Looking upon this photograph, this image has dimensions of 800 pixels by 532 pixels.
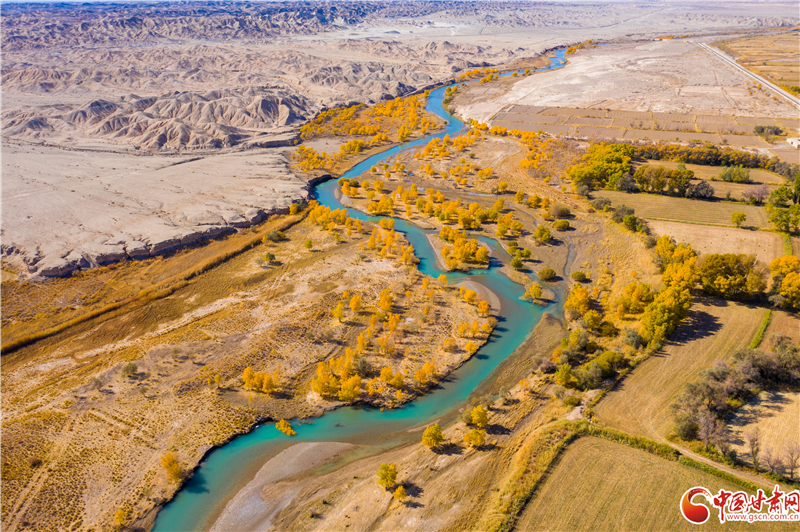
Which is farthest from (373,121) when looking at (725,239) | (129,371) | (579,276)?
(129,371)

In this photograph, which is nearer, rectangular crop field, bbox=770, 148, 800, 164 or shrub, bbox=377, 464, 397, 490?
shrub, bbox=377, 464, 397, 490

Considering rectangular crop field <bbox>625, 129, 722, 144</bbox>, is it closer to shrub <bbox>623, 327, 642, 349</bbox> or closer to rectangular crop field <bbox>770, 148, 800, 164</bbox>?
rectangular crop field <bbox>770, 148, 800, 164</bbox>

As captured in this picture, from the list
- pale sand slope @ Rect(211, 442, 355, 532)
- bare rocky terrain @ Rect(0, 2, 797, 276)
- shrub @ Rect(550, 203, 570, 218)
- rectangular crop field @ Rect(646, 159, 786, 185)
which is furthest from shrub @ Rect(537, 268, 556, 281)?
rectangular crop field @ Rect(646, 159, 786, 185)

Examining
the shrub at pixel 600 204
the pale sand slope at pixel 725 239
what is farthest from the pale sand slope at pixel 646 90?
the pale sand slope at pixel 725 239

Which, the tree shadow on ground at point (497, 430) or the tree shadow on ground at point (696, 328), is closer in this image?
the tree shadow on ground at point (497, 430)

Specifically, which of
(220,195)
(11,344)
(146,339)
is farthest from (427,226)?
(11,344)

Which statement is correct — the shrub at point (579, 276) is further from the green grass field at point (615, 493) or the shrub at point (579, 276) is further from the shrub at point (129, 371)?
the shrub at point (129, 371)
